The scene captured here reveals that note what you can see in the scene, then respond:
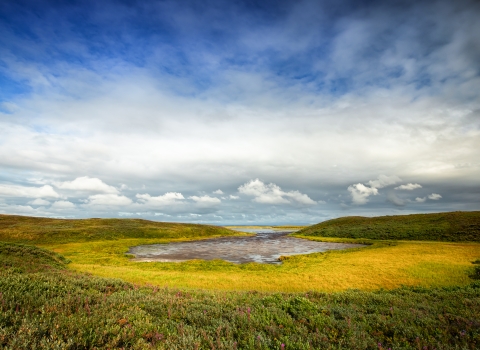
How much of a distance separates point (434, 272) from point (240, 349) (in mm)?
33843

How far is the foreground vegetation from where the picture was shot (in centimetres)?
615

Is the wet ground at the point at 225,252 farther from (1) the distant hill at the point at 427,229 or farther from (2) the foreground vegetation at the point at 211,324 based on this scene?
(2) the foreground vegetation at the point at 211,324

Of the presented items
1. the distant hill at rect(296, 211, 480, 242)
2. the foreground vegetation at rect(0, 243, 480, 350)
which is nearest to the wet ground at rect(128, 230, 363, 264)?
the distant hill at rect(296, 211, 480, 242)

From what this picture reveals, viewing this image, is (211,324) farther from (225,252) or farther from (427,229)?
(427,229)

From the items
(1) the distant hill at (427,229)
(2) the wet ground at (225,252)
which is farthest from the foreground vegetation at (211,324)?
(1) the distant hill at (427,229)

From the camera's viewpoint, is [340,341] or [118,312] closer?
[340,341]

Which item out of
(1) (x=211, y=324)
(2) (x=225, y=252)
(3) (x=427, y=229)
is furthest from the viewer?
(3) (x=427, y=229)

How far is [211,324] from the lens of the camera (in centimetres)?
813

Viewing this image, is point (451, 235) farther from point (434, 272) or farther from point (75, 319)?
point (75, 319)

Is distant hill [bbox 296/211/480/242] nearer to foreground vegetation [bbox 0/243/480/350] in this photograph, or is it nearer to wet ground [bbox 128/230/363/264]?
wet ground [bbox 128/230/363/264]

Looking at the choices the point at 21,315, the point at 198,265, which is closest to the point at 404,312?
the point at 21,315

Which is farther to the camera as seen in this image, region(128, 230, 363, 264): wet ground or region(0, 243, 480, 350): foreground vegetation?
region(128, 230, 363, 264): wet ground

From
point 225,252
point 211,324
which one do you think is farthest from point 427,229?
point 211,324

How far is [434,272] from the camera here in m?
29.6
